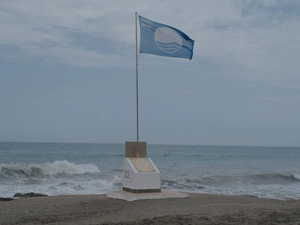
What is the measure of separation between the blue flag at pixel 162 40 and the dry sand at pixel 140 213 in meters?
4.55

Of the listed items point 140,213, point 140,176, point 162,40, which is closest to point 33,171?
point 140,176

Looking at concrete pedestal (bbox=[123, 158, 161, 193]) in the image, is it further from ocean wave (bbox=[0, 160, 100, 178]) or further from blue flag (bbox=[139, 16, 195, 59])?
ocean wave (bbox=[0, 160, 100, 178])

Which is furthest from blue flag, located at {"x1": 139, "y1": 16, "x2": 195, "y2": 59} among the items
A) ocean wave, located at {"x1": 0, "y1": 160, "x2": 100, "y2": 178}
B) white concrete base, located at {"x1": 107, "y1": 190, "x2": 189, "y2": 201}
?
ocean wave, located at {"x1": 0, "y1": 160, "x2": 100, "y2": 178}

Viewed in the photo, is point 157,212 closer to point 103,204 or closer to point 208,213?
point 208,213

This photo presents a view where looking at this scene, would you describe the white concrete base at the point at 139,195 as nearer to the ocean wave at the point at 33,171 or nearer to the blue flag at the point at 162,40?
the blue flag at the point at 162,40

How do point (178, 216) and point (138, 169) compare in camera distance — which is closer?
point (178, 216)

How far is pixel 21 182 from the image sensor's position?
26281 mm

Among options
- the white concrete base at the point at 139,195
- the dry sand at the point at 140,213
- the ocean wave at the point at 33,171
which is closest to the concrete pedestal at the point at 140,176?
the white concrete base at the point at 139,195

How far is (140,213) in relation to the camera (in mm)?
10461

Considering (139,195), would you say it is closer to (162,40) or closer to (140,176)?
(140,176)

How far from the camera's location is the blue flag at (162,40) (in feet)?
46.8

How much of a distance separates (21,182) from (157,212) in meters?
17.5

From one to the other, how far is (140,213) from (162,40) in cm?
601

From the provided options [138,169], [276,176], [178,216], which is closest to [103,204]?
[138,169]
